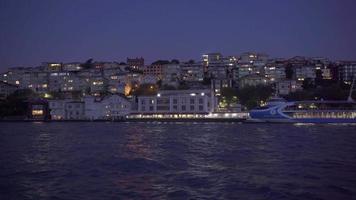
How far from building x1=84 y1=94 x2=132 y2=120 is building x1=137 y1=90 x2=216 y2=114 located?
1.94 meters

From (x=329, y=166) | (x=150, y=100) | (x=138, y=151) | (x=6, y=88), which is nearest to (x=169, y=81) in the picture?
(x=150, y=100)

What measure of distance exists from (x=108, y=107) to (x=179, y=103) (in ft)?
30.7

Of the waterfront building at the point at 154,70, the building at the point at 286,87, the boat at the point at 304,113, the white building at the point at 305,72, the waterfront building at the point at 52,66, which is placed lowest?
the boat at the point at 304,113

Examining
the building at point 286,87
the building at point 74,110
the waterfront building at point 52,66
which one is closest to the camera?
the building at point 74,110

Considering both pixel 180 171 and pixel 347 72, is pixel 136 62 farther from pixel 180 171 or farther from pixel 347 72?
pixel 180 171

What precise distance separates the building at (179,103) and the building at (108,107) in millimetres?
1943

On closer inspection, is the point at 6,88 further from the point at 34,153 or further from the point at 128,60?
the point at 34,153

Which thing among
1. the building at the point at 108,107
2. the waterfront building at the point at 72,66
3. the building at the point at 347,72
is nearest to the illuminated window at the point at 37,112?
the building at the point at 108,107

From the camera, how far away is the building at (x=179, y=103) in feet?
196

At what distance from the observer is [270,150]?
21.8 m

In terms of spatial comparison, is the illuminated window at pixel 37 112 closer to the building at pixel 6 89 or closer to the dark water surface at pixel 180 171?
the building at pixel 6 89

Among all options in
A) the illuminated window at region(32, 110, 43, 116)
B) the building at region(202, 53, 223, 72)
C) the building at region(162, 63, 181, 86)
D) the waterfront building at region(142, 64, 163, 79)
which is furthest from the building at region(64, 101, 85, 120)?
the building at region(202, 53, 223, 72)

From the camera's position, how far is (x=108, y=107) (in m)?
62.4

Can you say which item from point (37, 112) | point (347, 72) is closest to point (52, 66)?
point (37, 112)
